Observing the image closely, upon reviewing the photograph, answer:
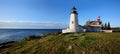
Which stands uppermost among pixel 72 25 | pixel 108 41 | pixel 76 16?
pixel 76 16

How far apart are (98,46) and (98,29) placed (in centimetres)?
3023

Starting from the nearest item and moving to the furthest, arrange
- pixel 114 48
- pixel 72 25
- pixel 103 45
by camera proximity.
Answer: pixel 114 48
pixel 103 45
pixel 72 25

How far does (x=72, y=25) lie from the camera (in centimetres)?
4794

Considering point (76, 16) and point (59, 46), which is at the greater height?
point (76, 16)

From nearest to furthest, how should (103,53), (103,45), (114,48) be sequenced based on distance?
(103,53) < (114,48) < (103,45)

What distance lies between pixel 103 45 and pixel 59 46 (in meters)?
10.1

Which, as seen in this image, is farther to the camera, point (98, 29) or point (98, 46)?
point (98, 29)

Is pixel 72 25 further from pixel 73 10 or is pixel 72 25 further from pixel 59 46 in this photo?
pixel 59 46

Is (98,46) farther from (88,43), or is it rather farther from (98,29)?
(98,29)

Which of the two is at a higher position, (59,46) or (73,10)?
(73,10)

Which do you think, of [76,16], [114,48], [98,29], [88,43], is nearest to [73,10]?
[76,16]

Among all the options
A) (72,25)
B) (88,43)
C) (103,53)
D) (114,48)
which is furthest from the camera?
(72,25)

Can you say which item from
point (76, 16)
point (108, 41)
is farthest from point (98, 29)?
point (108, 41)

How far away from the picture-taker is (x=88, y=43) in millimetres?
28688
